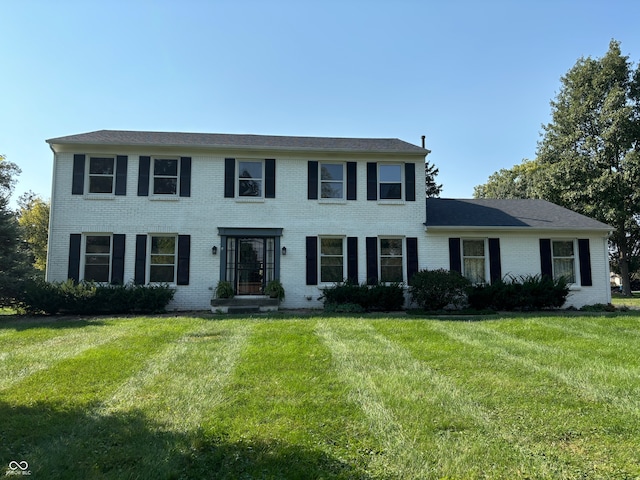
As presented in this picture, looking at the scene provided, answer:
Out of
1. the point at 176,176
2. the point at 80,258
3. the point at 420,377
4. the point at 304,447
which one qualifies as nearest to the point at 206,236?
the point at 176,176

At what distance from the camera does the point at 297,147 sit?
46.7 ft

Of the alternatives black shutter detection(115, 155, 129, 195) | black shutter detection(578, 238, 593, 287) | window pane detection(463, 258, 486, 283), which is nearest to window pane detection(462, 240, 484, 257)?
window pane detection(463, 258, 486, 283)

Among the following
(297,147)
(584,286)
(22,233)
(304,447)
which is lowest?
(304,447)

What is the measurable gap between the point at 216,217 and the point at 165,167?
2.52m

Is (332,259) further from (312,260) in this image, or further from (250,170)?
(250,170)

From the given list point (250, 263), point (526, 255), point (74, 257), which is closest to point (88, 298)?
point (74, 257)

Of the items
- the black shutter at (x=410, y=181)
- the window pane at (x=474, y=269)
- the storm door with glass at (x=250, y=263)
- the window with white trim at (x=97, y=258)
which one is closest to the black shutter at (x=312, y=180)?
the storm door with glass at (x=250, y=263)

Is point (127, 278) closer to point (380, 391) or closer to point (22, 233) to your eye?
point (22, 233)

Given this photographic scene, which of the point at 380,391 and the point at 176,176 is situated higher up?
the point at 176,176

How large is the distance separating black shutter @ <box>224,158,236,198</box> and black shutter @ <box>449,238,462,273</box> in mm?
7851

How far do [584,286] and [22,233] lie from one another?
19579 millimetres

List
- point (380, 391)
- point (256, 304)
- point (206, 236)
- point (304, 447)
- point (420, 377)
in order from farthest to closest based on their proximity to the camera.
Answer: point (206, 236) → point (256, 304) → point (420, 377) → point (380, 391) → point (304, 447)

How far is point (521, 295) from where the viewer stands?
1311cm

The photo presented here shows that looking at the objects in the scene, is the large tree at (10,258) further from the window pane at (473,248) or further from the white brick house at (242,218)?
the window pane at (473,248)
